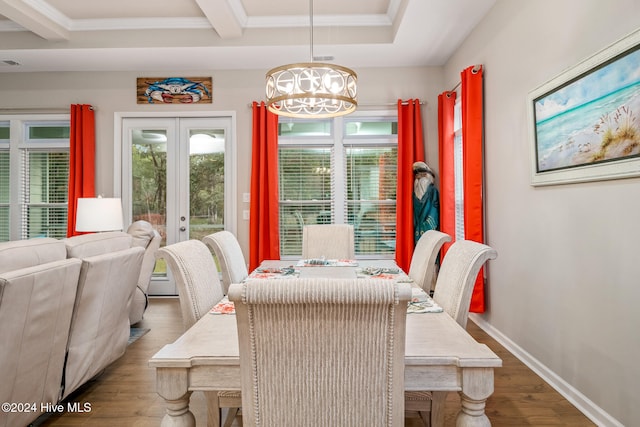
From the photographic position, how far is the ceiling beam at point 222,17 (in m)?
3.29

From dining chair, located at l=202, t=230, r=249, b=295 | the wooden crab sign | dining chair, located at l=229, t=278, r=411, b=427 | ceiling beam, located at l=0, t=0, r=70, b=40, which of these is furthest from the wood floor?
ceiling beam, located at l=0, t=0, r=70, b=40

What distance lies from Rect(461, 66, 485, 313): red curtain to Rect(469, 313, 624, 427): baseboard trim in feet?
1.36

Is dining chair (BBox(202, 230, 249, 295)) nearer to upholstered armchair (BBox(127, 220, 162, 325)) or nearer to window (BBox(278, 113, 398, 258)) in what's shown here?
upholstered armchair (BBox(127, 220, 162, 325))

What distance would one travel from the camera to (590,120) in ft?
6.65

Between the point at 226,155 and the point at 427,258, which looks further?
the point at 226,155

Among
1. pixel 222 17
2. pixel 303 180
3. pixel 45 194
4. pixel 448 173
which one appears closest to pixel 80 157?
pixel 45 194

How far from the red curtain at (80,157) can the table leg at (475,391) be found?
469 centimetres

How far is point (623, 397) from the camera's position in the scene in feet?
6.03

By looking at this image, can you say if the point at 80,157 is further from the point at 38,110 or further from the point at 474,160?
the point at 474,160

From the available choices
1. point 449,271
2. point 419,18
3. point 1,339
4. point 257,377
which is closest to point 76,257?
point 1,339

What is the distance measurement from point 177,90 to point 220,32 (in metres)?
1.11

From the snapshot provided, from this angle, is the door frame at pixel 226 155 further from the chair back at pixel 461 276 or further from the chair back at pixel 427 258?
the chair back at pixel 461 276

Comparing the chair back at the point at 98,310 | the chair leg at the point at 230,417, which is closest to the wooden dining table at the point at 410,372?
the chair leg at the point at 230,417

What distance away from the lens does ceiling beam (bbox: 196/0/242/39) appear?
10.8 ft
